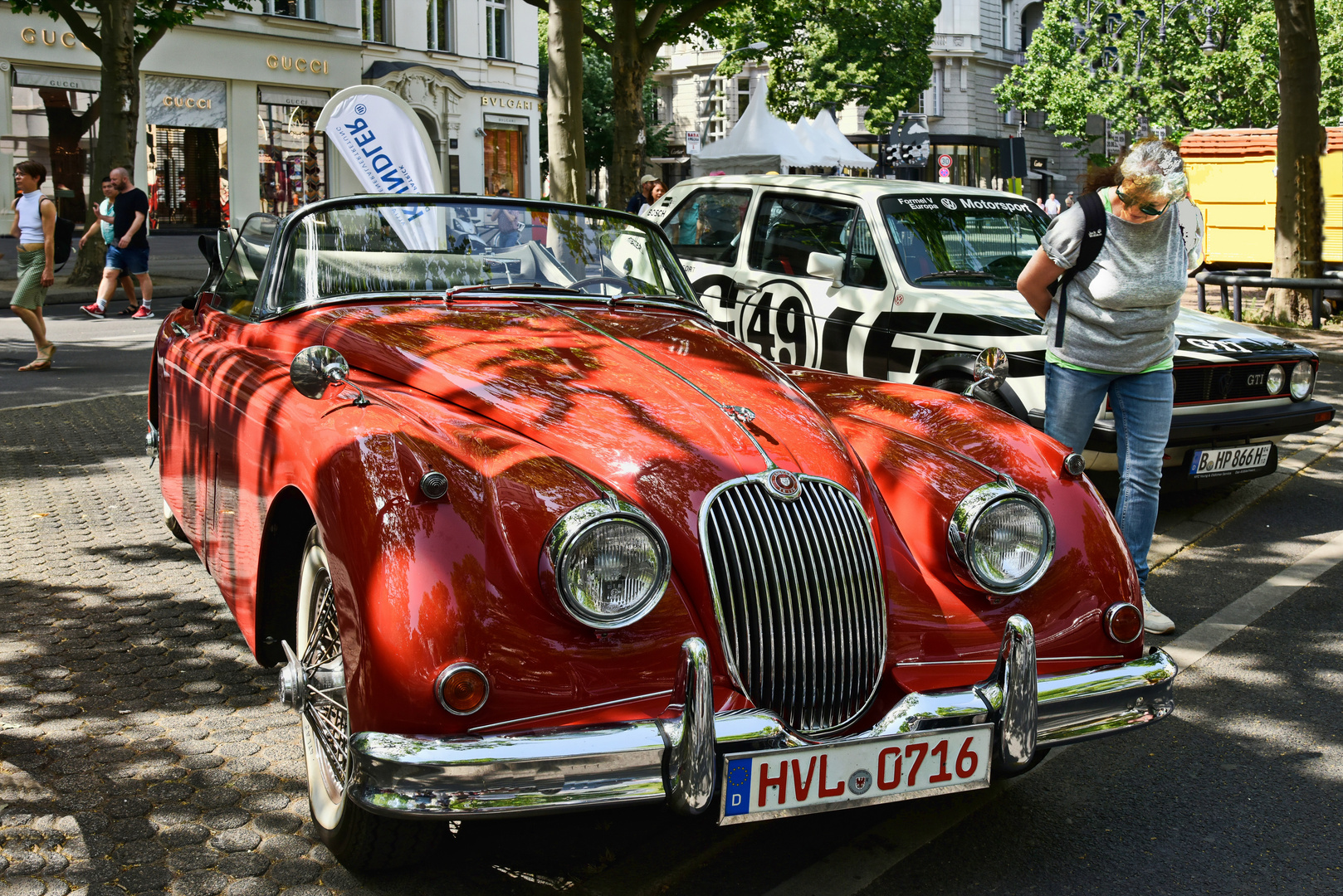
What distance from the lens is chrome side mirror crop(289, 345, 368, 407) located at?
351 centimetres

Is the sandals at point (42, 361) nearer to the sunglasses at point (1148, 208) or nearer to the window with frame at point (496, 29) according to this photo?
the sunglasses at point (1148, 208)

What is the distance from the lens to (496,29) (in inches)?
1617

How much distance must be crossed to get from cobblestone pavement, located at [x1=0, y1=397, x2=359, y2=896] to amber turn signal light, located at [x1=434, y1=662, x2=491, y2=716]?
2.46ft

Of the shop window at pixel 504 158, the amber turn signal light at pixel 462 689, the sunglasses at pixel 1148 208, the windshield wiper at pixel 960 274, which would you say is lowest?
the amber turn signal light at pixel 462 689

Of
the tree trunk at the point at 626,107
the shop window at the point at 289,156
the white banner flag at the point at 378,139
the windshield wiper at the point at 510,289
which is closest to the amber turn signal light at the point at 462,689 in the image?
the windshield wiper at the point at 510,289

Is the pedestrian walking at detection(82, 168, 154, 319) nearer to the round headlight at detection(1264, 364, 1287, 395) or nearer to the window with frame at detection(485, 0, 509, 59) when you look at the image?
the round headlight at detection(1264, 364, 1287, 395)

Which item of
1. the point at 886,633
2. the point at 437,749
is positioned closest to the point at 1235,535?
the point at 886,633

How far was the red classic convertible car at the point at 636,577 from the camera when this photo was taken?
271 centimetres

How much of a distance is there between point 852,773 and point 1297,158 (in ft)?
44.5

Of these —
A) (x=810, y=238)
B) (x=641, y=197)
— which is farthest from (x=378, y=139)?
(x=641, y=197)

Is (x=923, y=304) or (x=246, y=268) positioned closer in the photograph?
(x=246, y=268)

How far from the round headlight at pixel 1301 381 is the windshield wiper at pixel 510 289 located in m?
4.68

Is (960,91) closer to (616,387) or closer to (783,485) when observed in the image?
(616,387)

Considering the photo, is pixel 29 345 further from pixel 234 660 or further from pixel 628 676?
pixel 628 676
